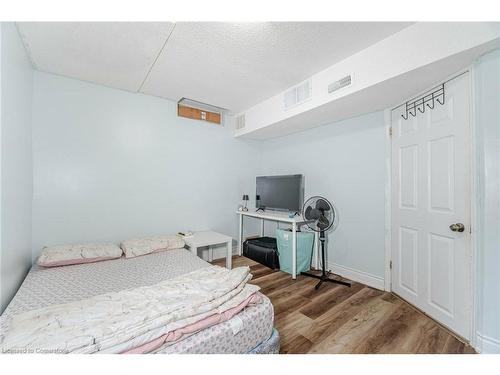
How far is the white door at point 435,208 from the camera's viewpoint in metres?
1.62

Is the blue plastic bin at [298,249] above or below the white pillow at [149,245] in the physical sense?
below

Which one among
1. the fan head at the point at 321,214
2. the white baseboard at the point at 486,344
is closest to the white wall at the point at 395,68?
the fan head at the point at 321,214

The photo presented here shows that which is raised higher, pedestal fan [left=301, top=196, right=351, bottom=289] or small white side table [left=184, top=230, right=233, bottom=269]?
pedestal fan [left=301, top=196, right=351, bottom=289]

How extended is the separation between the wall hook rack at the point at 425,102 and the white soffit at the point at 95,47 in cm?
235

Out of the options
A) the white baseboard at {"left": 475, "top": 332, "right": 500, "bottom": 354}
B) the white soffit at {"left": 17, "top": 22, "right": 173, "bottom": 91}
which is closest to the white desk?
the white baseboard at {"left": 475, "top": 332, "right": 500, "bottom": 354}

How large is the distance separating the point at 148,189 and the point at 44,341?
82.7 inches

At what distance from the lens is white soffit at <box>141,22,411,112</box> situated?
159cm

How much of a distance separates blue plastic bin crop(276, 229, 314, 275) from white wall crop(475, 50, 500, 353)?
64.6 inches

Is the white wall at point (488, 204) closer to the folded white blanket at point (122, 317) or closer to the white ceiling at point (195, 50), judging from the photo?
the white ceiling at point (195, 50)

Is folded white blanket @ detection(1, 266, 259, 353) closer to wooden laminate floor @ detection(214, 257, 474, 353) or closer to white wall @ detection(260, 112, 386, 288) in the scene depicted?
wooden laminate floor @ detection(214, 257, 474, 353)

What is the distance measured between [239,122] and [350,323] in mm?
3076
